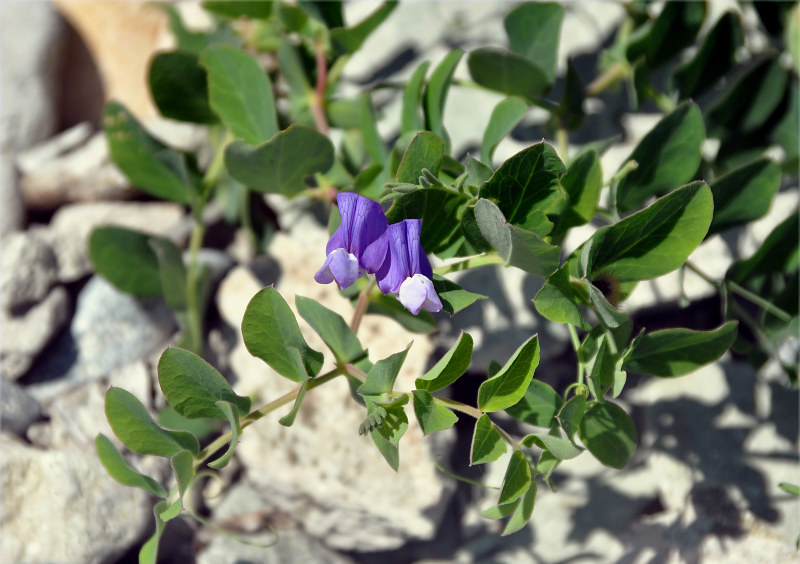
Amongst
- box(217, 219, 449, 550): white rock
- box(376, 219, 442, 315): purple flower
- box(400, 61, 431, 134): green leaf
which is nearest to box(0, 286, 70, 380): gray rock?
box(217, 219, 449, 550): white rock

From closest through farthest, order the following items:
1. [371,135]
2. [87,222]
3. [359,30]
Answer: [371,135], [359,30], [87,222]

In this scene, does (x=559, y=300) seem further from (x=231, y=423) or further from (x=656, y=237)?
(x=231, y=423)

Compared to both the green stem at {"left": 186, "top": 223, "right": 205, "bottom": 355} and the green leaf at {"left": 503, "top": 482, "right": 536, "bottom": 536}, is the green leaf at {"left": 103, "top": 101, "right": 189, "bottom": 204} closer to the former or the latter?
the green stem at {"left": 186, "top": 223, "right": 205, "bottom": 355}

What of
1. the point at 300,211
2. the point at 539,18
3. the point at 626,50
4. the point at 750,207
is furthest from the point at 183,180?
the point at 750,207

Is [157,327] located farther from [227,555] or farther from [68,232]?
[227,555]

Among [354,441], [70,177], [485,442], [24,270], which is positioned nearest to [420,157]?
[485,442]

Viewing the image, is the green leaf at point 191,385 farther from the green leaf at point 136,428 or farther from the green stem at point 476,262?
the green stem at point 476,262
